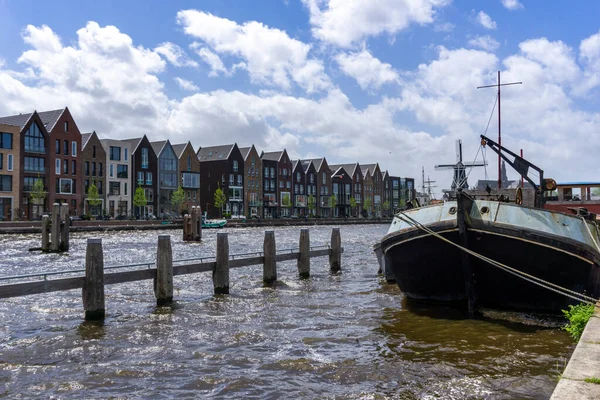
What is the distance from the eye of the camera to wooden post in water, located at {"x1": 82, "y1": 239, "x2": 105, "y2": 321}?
12.3 meters

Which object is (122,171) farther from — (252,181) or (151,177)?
(252,181)

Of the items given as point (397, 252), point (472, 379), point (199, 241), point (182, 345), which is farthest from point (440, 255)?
point (199, 241)

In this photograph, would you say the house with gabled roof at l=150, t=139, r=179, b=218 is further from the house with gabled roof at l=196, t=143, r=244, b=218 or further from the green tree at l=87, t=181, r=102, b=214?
the green tree at l=87, t=181, r=102, b=214

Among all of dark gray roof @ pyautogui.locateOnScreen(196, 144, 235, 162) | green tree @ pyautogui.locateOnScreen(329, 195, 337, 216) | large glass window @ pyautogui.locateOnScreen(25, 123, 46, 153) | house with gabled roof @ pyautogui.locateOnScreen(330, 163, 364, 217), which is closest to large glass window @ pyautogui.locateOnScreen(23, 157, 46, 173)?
large glass window @ pyautogui.locateOnScreen(25, 123, 46, 153)

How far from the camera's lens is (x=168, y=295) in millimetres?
14633

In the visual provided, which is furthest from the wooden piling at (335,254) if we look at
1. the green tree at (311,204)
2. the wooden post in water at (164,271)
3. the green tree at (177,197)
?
the green tree at (311,204)

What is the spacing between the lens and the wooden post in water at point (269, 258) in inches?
727

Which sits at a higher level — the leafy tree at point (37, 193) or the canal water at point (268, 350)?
the leafy tree at point (37, 193)

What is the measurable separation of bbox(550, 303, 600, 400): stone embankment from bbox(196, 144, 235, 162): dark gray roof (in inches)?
3772

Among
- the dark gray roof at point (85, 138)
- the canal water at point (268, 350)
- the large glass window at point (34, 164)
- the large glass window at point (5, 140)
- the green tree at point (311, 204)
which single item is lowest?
the canal water at point (268, 350)

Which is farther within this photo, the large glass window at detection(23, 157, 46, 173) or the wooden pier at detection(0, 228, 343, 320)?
the large glass window at detection(23, 157, 46, 173)

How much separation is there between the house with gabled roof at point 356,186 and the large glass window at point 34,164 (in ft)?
244

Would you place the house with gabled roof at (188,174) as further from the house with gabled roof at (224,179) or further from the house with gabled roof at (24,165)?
the house with gabled roof at (24,165)

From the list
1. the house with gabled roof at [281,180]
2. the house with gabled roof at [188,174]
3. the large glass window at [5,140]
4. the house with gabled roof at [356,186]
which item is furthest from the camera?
the house with gabled roof at [356,186]
